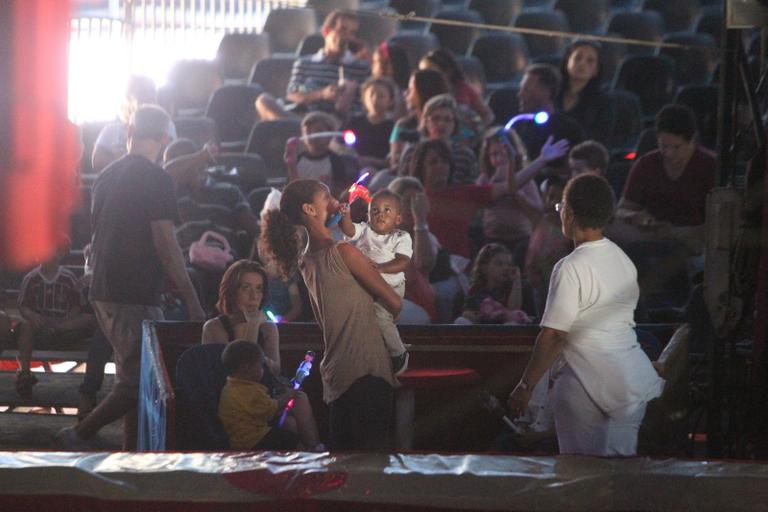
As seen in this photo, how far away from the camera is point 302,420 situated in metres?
5.17

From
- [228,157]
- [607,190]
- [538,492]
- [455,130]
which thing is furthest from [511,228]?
[538,492]

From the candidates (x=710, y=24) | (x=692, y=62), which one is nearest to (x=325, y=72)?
(x=692, y=62)

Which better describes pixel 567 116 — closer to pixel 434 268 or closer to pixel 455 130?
pixel 455 130

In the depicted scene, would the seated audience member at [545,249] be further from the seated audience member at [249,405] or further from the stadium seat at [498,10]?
the stadium seat at [498,10]

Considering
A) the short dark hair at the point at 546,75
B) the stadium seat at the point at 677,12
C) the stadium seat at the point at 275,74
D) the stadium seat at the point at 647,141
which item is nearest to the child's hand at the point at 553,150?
the short dark hair at the point at 546,75

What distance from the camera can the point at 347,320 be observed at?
4.34 metres

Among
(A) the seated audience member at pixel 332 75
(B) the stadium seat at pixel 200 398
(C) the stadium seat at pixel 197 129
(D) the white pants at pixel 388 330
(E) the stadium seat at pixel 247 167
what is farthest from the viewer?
(C) the stadium seat at pixel 197 129

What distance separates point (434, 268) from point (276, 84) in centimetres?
327

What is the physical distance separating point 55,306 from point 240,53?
11.5 feet

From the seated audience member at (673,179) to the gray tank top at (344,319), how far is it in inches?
115

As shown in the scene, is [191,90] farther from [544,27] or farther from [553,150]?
[553,150]

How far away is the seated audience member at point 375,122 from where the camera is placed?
26.2 feet

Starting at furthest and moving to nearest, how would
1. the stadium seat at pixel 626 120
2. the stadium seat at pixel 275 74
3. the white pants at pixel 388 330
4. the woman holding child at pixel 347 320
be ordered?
the stadium seat at pixel 275 74, the stadium seat at pixel 626 120, the white pants at pixel 388 330, the woman holding child at pixel 347 320

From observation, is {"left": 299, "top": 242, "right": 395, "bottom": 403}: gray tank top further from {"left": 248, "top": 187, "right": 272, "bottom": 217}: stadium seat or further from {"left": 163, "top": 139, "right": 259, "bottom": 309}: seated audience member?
{"left": 248, "top": 187, "right": 272, "bottom": 217}: stadium seat
